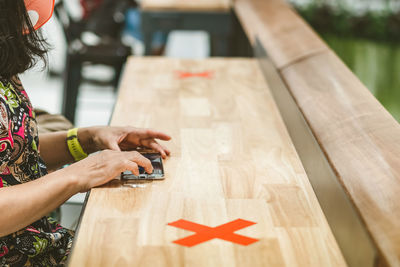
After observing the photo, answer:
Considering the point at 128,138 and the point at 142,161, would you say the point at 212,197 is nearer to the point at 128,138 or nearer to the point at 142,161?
the point at 142,161

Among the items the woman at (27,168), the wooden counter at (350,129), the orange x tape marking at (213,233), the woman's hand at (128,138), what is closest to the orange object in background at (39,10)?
the woman at (27,168)

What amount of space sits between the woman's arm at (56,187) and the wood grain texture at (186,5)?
2.79 m

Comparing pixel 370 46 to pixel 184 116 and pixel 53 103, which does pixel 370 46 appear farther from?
pixel 184 116

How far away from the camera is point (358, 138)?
1.45 meters

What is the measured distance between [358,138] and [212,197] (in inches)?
16.5

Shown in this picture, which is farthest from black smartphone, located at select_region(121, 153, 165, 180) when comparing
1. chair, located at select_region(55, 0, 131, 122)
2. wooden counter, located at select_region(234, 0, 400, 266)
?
chair, located at select_region(55, 0, 131, 122)

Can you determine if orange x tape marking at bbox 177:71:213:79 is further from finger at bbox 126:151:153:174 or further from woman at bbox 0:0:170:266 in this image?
finger at bbox 126:151:153:174

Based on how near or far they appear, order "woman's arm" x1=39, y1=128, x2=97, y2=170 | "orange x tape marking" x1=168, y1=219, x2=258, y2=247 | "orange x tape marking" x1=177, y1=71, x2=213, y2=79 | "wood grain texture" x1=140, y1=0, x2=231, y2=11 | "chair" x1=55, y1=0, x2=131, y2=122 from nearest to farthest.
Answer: "orange x tape marking" x1=168, y1=219, x2=258, y2=247
"woman's arm" x1=39, y1=128, x2=97, y2=170
"orange x tape marking" x1=177, y1=71, x2=213, y2=79
"chair" x1=55, y1=0, x2=131, y2=122
"wood grain texture" x1=140, y1=0, x2=231, y2=11

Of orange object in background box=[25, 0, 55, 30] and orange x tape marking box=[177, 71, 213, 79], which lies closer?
orange object in background box=[25, 0, 55, 30]

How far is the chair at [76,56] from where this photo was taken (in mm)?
3881

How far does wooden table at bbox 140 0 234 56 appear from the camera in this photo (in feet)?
13.5

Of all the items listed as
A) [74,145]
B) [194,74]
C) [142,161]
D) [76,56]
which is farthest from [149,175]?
[76,56]

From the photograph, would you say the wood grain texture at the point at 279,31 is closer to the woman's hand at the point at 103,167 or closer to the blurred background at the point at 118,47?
the blurred background at the point at 118,47

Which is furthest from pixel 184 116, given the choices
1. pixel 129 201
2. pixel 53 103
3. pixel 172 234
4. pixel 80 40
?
pixel 53 103
